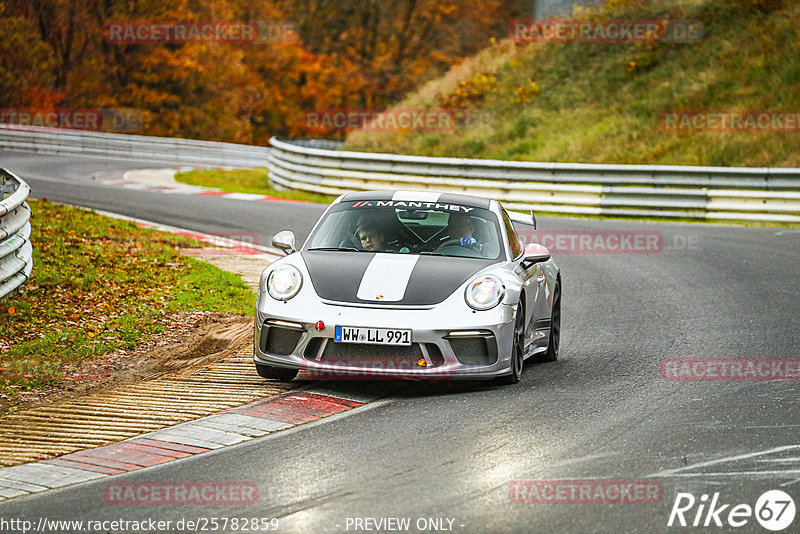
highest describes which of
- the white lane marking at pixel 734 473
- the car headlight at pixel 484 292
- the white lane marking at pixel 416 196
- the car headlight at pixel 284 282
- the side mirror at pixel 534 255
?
the white lane marking at pixel 416 196

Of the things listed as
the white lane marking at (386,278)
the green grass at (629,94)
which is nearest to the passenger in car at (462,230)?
the white lane marking at (386,278)

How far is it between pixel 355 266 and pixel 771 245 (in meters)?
10.4

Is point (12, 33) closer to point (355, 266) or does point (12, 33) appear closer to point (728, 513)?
point (355, 266)

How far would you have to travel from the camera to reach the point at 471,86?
32719mm

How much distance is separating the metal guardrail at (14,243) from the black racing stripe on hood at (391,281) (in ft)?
10.5

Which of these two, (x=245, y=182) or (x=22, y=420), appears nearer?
(x=22, y=420)

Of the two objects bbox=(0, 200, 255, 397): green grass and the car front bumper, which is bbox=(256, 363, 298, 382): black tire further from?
bbox=(0, 200, 255, 397): green grass

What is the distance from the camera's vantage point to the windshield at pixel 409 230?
28.2 ft

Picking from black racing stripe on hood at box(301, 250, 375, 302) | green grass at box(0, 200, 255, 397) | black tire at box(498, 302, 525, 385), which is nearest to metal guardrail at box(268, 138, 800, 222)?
green grass at box(0, 200, 255, 397)

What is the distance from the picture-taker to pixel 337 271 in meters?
7.96

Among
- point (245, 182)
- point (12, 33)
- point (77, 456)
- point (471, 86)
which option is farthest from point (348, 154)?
point (12, 33)

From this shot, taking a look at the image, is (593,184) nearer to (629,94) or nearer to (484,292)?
(629,94)

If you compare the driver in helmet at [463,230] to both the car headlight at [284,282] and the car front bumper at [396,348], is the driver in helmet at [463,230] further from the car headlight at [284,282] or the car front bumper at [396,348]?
the car headlight at [284,282]

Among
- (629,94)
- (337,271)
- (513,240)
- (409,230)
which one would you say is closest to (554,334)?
(513,240)
